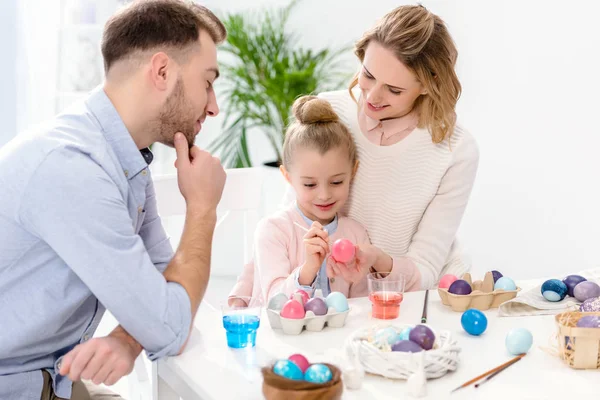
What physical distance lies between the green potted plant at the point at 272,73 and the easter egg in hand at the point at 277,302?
8.98 feet

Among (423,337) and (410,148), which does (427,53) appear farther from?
(423,337)

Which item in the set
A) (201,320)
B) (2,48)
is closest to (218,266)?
(2,48)

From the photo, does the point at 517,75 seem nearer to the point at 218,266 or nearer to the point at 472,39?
the point at 472,39

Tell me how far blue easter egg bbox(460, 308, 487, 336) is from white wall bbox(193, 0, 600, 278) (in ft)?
6.26

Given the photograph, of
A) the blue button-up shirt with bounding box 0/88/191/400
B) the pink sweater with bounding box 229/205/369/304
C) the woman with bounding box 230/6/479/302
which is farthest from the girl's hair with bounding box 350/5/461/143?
the blue button-up shirt with bounding box 0/88/191/400

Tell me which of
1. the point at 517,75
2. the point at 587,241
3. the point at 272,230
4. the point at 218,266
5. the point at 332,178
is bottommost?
the point at 218,266

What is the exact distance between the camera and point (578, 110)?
3.37 m

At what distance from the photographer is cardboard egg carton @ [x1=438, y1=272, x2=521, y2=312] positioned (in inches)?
70.3

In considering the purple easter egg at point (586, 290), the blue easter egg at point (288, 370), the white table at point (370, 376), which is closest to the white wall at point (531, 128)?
the purple easter egg at point (586, 290)

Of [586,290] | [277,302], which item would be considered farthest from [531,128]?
[277,302]

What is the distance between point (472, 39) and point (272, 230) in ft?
7.03

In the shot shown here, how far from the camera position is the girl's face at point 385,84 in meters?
2.15

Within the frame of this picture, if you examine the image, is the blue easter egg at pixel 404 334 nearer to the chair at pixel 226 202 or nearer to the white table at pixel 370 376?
the white table at pixel 370 376

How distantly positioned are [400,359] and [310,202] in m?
0.86
